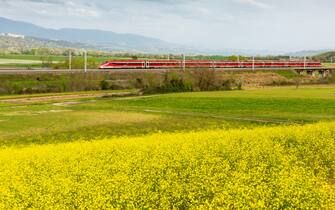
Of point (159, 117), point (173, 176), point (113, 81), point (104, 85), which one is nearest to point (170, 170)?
point (173, 176)

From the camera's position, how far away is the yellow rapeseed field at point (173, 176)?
12258 mm

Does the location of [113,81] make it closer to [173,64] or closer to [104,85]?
[104,85]

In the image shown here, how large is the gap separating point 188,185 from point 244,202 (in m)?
2.43

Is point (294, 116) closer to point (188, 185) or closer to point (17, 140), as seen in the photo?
point (17, 140)

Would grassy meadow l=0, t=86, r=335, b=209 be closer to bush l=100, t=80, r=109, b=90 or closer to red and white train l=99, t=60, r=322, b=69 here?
bush l=100, t=80, r=109, b=90

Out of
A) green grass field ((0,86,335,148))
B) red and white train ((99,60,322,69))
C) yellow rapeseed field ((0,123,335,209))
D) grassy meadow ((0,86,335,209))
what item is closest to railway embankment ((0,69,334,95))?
red and white train ((99,60,322,69))

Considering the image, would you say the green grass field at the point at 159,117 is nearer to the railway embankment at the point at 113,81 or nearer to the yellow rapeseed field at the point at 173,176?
the yellow rapeseed field at the point at 173,176

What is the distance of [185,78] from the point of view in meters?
69.6

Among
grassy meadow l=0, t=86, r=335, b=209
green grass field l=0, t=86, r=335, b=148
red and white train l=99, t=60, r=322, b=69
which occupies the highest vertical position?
red and white train l=99, t=60, r=322, b=69

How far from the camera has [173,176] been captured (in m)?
14.7

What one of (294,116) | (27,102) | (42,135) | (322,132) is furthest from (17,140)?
(27,102)

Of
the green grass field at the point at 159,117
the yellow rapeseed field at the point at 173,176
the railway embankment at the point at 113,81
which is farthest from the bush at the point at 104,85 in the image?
the yellow rapeseed field at the point at 173,176

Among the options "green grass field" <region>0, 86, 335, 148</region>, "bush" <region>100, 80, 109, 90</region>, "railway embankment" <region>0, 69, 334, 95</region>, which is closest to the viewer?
"green grass field" <region>0, 86, 335, 148</region>

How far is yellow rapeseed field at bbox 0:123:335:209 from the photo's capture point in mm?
12258
